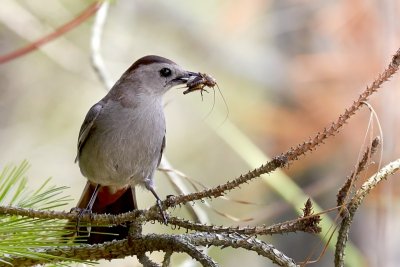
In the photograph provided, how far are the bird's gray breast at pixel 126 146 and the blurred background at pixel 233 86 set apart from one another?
1251mm

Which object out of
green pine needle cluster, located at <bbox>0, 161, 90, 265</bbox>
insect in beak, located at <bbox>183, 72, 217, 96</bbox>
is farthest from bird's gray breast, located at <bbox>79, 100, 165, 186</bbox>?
green pine needle cluster, located at <bbox>0, 161, 90, 265</bbox>

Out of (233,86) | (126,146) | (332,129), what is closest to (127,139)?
(126,146)

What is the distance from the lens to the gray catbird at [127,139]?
2719 millimetres

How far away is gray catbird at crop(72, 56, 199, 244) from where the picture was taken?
2719mm

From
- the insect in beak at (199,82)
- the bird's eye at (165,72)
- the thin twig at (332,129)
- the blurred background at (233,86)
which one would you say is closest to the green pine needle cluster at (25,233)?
the thin twig at (332,129)

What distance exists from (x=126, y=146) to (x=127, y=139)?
28 mm

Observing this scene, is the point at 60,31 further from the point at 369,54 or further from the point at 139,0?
the point at 139,0

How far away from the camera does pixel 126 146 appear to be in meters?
2.73

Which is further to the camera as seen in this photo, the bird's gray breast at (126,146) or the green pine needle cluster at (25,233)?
the bird's gray breast at (126,146)

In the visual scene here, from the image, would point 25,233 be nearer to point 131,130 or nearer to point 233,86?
point 131,130

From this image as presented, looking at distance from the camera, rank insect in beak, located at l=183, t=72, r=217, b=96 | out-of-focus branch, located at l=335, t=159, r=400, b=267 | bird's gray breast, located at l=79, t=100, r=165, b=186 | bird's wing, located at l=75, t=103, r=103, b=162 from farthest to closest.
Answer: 1. bird's wing, located at l=75, t=103, r=103, b=162
2. bird's gray breast, located at l=79, t=100, r=165, b=186
3. insect in beak, located at l=183, t=72, r=217, b=96
4. out-of-focus branch, located at l=335, t=159, r=400, b=267

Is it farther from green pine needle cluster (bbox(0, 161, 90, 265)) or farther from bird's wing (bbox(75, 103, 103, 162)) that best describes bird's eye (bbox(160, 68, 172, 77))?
green pine needle cluster (bbox(0, 161, 90, 265))

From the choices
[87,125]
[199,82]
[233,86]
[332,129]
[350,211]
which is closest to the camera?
[332,129]

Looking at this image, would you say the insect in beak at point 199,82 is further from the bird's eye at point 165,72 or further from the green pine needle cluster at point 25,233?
the green pine needle cluster at point 25,233
